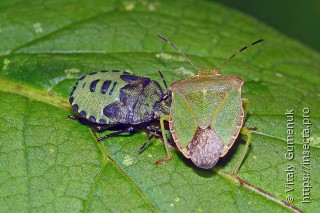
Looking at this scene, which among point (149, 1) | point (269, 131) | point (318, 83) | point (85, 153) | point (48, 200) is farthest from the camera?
point (149, 1)

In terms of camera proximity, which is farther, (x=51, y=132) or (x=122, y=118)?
(x=122, y=118)

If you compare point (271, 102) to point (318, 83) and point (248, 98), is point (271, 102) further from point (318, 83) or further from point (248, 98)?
point (318, 83)

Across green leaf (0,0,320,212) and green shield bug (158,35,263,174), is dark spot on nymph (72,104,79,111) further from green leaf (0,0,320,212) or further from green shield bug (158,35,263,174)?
green shield bug (158,35,263,174)

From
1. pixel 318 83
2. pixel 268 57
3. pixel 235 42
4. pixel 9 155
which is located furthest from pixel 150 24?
pixel 9 155

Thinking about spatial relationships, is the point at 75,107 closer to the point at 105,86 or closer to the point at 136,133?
the point at 105,86

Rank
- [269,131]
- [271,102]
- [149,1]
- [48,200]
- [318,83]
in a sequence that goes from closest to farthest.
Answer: [48,200], [269,131], [271,102], [318,83], [149,1]

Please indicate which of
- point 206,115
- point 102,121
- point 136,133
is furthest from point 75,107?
point 206,115

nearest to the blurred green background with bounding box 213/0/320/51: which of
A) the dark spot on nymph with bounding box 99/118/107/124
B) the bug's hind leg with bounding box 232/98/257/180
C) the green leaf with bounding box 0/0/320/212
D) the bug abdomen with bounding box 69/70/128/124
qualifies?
the green leaf with bounding box 0/0/320/212

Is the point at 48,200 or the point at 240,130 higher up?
the point at 240,130
